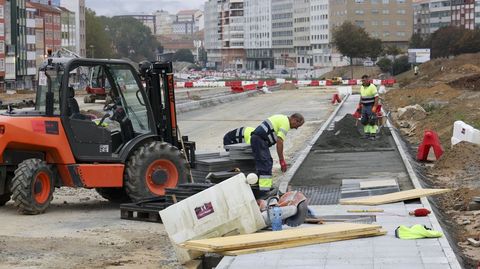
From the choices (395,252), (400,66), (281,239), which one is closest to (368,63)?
(400,66)

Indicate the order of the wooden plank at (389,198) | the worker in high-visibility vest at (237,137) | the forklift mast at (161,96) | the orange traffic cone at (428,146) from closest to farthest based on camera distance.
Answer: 1. the wooden plank at (389,198)
2. the forklift mast at (161,96)
3. the worker in high-visibility vest at (237,137)
4. the orange traffic cone at (428,146)

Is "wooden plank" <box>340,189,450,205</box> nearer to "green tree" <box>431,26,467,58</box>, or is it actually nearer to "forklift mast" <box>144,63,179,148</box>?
"forklift mast" <box>144,63,179,148</box>

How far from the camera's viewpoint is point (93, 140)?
14531mm

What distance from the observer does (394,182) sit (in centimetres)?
1580

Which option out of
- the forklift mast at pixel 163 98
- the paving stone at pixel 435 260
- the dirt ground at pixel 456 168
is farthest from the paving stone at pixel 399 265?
the forklift mast at pixel 163 98

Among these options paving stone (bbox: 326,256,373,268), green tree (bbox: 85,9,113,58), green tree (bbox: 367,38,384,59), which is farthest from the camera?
green tree (bbox: 85,9,113,58)

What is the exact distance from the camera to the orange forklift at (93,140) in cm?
1409

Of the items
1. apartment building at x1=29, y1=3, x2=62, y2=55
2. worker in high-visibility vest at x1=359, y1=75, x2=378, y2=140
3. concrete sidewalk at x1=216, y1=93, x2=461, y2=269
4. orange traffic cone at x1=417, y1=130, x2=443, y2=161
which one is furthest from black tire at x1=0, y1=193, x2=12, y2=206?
apartment building at x1=29, y1=3, x2=62, y2=55

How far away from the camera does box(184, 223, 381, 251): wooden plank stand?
999 cm

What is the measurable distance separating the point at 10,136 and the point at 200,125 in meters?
25.8

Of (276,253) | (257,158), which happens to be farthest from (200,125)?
(276,253)

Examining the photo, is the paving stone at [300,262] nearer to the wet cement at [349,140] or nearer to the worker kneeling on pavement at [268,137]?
the worker kneeling on pavement at [268,137]

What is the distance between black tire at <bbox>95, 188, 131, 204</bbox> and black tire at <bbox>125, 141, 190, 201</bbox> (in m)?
0.87

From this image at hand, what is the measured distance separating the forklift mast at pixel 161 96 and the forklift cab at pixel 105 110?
337mm
